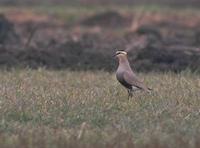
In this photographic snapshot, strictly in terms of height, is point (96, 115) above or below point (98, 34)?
above

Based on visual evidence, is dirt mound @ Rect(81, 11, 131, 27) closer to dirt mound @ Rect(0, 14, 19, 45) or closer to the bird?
dirt mound @ Rect(0, 14, 19, 45)

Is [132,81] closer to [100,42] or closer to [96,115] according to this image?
[96,115]

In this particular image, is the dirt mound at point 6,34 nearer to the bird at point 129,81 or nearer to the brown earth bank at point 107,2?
the bird at point 129,81

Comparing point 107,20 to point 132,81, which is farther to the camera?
point 107,20

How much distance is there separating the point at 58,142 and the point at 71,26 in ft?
69.9

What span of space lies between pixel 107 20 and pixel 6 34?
29.7 ft

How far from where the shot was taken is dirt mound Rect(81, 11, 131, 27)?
31156 millimetres

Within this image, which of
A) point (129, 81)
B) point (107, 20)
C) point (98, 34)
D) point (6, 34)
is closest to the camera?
point (129, 81)

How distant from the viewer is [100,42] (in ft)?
80.3

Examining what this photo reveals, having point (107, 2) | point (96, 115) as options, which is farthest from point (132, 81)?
point (107, 2)

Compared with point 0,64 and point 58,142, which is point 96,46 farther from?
point 58,142

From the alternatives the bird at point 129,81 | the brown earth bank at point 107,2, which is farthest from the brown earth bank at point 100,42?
the brown earth bank at point 107,2

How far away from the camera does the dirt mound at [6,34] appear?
22719 millimetres

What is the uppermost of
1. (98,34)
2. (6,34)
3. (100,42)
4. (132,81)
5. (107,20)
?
(132,81)
